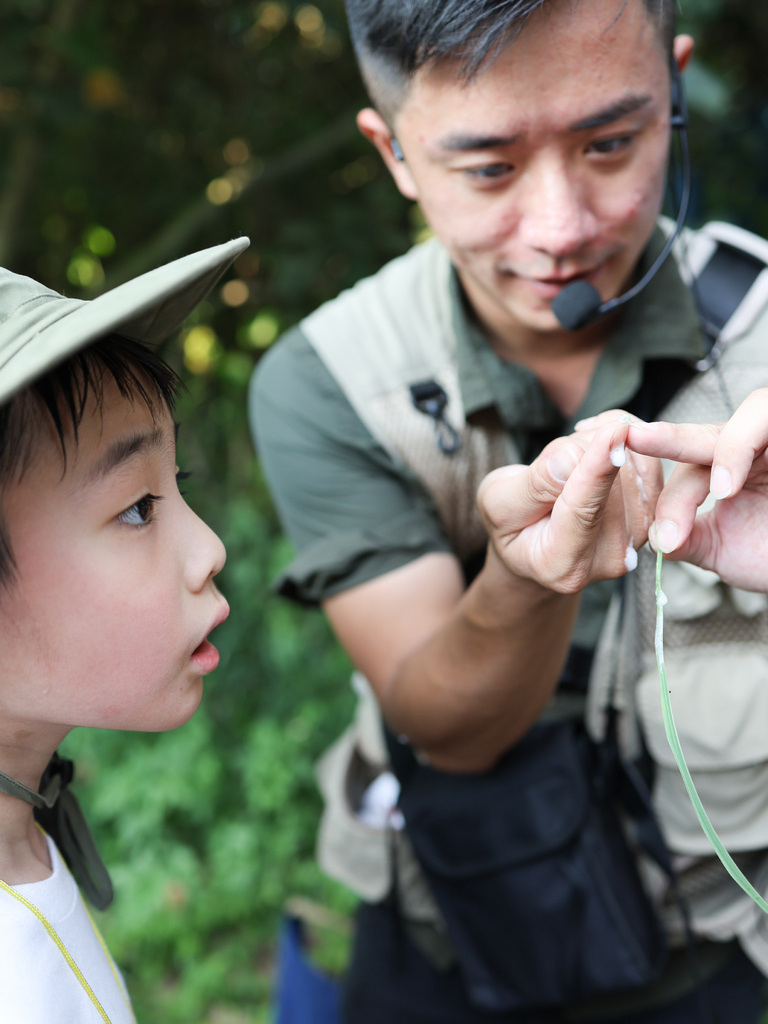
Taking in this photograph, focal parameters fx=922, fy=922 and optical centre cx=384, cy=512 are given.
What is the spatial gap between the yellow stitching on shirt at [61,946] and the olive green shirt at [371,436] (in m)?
0.83

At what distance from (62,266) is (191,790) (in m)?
2.19

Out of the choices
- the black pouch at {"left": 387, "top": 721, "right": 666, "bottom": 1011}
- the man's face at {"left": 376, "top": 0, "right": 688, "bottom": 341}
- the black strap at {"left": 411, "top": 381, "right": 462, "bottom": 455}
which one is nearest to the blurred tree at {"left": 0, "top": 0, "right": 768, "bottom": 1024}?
the black strap at {"left": 411, "top": 381, "right": 462, "bottom": 455}

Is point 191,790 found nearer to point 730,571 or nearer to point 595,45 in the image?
point 730,571

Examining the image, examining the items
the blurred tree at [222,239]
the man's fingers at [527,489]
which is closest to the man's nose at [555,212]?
the man's fingers at [527,489]

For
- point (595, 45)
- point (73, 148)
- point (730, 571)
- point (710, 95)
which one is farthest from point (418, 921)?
point (73, 148)

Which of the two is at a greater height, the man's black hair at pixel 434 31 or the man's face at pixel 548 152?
the man's black hair at pixel 434 31

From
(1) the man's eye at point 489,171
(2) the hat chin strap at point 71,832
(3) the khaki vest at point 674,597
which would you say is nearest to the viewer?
(2) the hat chin strap at point 71,832

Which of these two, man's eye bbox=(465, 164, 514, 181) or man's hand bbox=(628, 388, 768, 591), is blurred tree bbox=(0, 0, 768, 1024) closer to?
man's eye bbox=(465, 164, 514, 181)

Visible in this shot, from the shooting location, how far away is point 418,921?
1771mm

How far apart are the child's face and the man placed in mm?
404

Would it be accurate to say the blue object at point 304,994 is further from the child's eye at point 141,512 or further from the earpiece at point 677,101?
the earpiece at point 677,101

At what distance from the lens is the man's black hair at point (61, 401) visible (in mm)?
871

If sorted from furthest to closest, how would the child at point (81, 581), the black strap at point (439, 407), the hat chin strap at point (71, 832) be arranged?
the black strap at point (439, 407), the hat chin strap at point (71, 832), the child at point (81, 581)

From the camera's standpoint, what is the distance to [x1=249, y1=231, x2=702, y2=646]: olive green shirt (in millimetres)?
1556
